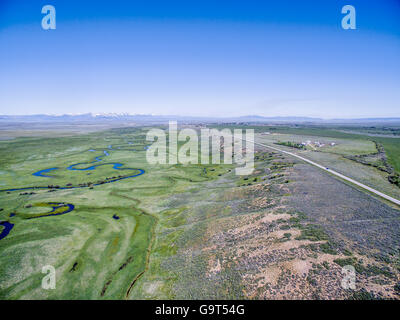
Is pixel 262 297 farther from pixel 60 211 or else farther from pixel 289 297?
pixel 60 211

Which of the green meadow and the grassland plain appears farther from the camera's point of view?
the green meadow

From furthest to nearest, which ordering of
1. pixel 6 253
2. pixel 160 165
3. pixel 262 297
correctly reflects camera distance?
pixel 160 165, pixel 6 253, pixel 262 297

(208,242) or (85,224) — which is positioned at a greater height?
(208,242)

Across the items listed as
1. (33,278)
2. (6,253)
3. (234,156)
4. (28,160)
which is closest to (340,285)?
(33,278)

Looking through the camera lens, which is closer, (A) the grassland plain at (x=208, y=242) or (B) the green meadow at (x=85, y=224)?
(A) the grassland plain at (x=208, y=242)

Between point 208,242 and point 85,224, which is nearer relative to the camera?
point 208,242

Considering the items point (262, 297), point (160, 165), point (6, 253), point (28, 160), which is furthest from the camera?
point (28, 160)
